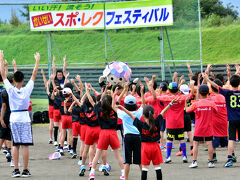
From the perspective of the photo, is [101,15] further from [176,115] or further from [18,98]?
[18,98]

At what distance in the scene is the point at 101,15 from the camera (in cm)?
1730

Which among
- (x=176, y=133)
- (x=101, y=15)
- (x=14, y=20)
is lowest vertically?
(x=176, y=133)

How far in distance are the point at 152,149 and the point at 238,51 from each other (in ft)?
69.1

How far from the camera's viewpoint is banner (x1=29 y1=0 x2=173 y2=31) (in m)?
16.4

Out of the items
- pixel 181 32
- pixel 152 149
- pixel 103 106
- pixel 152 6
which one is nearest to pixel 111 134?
pixel 103 106

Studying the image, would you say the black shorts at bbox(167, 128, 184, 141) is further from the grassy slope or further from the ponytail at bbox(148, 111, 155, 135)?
the grassy slope

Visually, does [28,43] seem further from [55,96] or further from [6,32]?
[55,96]

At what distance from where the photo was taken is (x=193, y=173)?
383 inches

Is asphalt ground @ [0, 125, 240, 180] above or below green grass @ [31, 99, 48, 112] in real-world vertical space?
below

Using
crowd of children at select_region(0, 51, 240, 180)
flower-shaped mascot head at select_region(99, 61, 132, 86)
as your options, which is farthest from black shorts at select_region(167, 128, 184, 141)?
flower-shaped mascot head at select_region(99, 61, 132, 86)

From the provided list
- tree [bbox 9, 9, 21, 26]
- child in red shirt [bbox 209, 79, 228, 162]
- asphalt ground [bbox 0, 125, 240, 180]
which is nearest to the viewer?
asphalt ground [bbox 0, 125, 240, 180]

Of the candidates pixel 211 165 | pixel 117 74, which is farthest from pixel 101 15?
pixel 211 165

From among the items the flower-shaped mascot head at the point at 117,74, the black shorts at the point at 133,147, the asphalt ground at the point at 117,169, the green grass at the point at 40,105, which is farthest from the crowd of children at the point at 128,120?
the green grass at the point at 40,105

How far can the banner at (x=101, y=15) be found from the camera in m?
16.4
